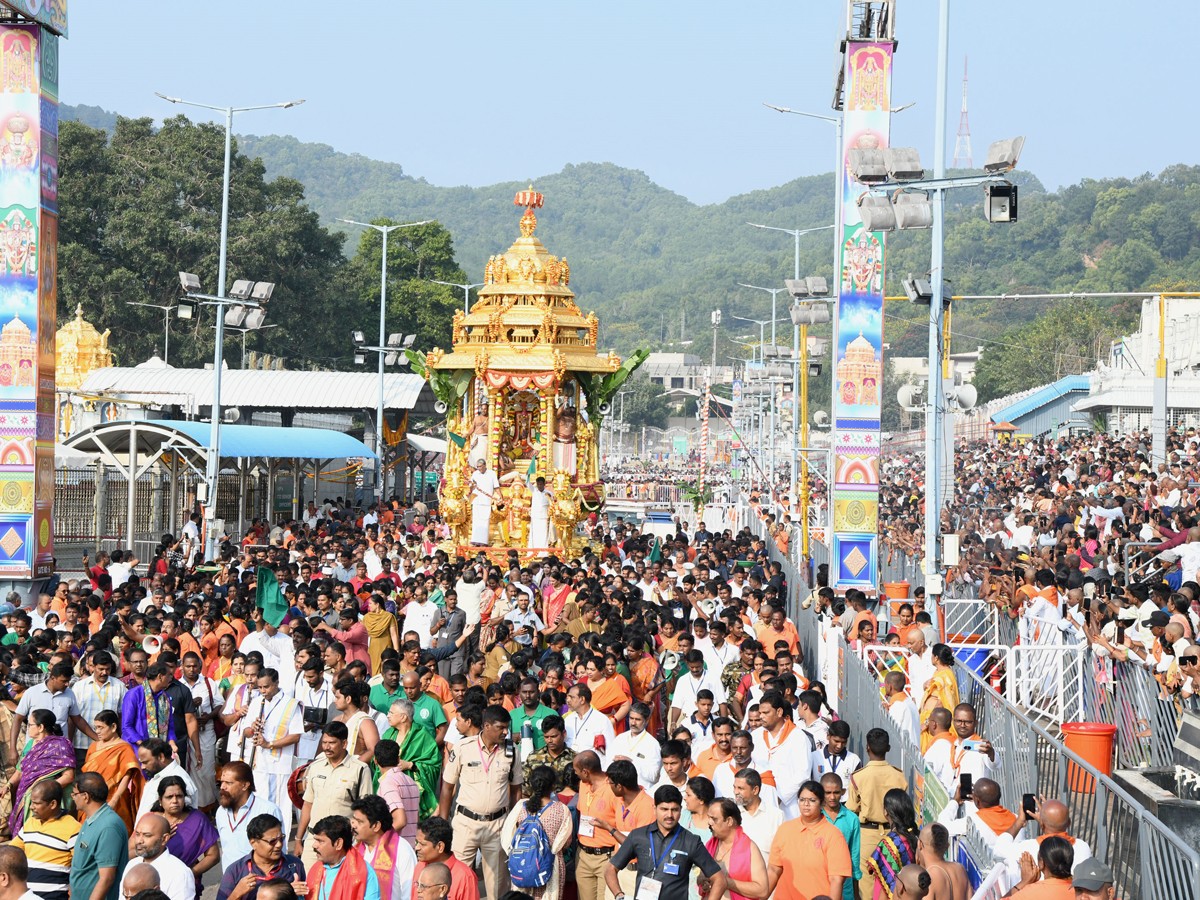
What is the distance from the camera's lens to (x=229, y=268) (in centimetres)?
6184

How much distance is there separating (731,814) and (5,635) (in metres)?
7.82

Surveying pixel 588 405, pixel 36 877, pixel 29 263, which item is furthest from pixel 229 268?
pixel 36 877

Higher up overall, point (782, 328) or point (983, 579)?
point (782, 328)

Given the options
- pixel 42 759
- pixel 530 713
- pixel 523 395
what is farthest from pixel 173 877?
pixel 523 395

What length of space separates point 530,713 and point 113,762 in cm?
268

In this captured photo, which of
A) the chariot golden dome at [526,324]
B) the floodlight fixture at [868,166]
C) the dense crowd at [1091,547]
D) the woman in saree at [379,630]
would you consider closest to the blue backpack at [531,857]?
the dense crowd at [1091,547]

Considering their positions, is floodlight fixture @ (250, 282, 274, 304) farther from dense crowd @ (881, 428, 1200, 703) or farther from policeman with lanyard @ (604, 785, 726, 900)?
policeman with lanyard @ (604, 785, 726, 900)

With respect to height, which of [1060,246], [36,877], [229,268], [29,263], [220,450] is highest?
[1060,246]

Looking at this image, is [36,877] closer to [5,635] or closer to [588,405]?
[5,635]

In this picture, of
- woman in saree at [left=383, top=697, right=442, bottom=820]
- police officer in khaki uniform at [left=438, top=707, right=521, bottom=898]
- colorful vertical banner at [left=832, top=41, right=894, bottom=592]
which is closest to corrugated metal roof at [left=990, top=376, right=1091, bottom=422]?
colorful vertical banner at [left=832, top=41, right=894, bottom=592]

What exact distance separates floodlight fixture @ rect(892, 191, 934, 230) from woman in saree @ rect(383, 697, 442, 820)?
795cm

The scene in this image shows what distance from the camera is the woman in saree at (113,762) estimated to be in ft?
32.6

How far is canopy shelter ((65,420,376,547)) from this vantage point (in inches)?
1070

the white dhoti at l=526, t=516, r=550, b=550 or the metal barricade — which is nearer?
the metal barricade
